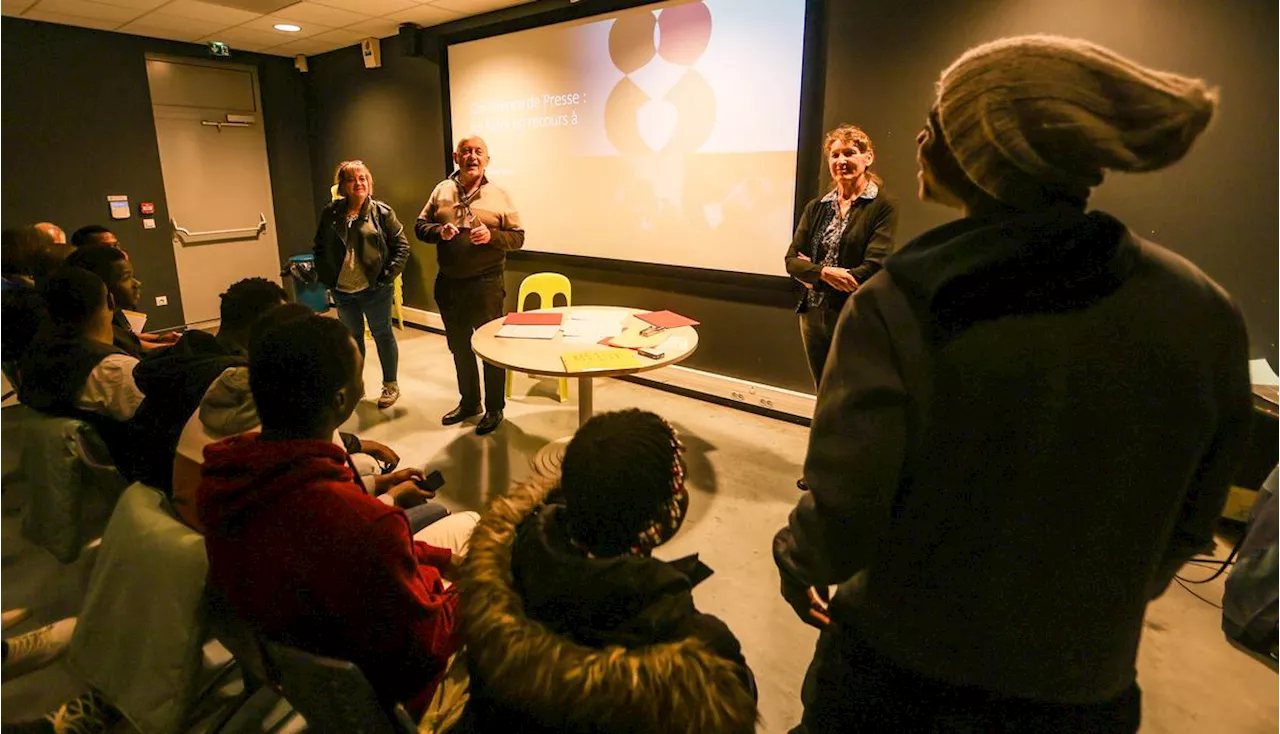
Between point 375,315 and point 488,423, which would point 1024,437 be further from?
point 375,315

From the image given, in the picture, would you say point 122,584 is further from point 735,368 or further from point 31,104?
point 31,104

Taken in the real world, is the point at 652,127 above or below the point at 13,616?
above

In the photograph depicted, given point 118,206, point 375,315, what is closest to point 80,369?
point 375,315

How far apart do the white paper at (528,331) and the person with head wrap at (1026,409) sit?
87.1 inches

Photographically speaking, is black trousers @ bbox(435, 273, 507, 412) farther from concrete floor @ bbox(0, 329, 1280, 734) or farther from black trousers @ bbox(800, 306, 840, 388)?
black trousers @ bbox(800, 306, 840, 388)

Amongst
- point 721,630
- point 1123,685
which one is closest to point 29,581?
point 721,630

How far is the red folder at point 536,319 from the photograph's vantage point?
3.07 m

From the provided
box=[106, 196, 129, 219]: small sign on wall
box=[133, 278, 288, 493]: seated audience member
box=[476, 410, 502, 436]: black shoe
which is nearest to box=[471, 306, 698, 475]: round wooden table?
box=[476, 410, 502, 436]: black shoe

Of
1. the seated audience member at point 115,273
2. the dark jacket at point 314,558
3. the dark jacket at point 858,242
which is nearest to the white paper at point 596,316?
the dark jacket at point 858,242

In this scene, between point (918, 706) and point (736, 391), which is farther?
point (736, 391)

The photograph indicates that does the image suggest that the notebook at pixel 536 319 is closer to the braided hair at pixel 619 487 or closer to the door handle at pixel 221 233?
the braided hair at pixel 619 487

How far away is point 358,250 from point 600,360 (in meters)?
2.02

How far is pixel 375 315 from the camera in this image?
3.91 m

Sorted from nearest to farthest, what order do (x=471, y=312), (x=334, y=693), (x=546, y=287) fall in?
(x=334, y=693) → (x=471, y=312) → (x=546, y=287)
